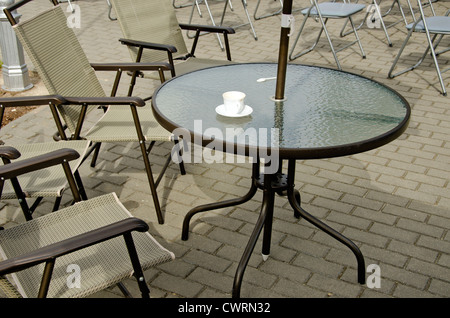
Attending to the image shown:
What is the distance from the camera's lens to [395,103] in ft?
8.81

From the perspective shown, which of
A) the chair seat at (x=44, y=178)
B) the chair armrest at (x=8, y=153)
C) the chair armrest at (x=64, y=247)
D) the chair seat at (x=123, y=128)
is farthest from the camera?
the chair seat at (x=123, y=128)

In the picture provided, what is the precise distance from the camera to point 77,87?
349 cm

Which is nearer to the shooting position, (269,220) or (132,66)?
(269,220)

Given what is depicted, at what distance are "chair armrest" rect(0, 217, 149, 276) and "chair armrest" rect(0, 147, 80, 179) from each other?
57 centimetres

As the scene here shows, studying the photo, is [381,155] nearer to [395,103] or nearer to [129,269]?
[395,103]

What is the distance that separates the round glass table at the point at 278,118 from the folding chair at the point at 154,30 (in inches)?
44.2

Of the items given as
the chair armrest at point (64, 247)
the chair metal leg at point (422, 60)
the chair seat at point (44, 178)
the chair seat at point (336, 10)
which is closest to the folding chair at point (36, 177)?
the chair seat at point (44, 178)

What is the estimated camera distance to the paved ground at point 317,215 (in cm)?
273

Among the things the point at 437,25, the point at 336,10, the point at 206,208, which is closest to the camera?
the point at 206,208

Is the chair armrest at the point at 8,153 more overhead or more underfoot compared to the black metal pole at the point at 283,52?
more underfoot

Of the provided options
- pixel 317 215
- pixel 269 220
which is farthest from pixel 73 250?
pixel 317 215

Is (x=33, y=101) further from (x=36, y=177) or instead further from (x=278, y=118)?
(x=278, y=118)

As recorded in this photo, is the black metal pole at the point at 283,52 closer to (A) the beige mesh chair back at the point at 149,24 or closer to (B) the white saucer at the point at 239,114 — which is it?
(B) the white saucer at the point at 239,114

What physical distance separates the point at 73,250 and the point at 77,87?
1.95 meters
